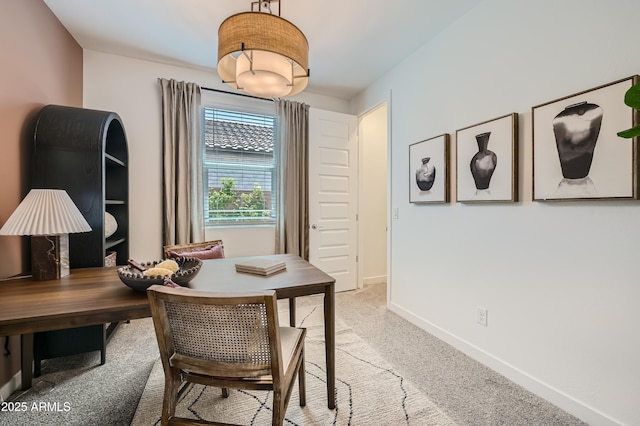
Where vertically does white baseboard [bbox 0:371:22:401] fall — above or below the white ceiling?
below

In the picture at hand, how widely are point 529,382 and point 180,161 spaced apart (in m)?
3.43

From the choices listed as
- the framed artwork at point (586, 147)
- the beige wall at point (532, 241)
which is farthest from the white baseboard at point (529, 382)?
the framed artwork at point (586, 147)

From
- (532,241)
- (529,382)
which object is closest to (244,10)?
(532,241)

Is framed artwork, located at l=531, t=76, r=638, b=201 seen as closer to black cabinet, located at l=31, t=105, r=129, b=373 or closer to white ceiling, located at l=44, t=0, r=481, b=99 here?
white ceiling, located at l=44, t=0, r=481, b=99

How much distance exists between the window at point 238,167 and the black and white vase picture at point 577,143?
2738 millimetres

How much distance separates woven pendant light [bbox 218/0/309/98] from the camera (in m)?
1.38

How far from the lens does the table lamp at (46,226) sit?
4.60 ft

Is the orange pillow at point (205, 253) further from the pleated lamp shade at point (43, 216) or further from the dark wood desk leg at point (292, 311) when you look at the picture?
the dark wood desk leg at point (292, 311)

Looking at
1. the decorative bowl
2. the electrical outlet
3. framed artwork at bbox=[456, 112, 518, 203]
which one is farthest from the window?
the electrical outlet

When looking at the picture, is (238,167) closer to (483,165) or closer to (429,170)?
(429,170)

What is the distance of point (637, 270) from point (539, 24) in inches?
58.9

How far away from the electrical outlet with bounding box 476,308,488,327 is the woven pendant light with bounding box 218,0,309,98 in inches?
82.0

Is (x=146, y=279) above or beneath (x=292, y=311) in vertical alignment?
above

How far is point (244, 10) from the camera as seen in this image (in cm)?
217
